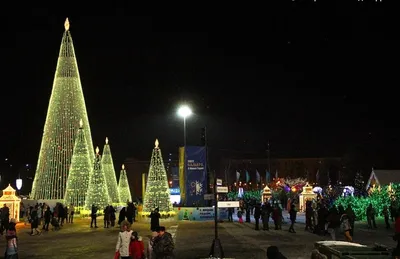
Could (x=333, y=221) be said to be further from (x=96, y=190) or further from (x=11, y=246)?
(x=96, y=190)

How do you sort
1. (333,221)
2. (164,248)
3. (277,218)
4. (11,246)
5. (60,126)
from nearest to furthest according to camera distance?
(164,248), (11,246), (333,221), (277,218), (60,126)

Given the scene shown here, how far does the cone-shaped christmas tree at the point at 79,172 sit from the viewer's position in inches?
1551

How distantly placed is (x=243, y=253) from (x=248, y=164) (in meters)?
115

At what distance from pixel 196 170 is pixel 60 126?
12.2 metres

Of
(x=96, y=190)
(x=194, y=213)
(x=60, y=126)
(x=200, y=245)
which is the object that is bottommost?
(x=200, y=245)

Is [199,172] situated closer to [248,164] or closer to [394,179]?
[394,179]

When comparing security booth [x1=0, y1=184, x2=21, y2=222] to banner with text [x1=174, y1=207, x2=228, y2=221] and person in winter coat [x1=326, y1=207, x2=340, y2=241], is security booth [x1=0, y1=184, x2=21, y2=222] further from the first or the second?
person in winter coat [x1=326, y1=207, x2=340, y2=241]

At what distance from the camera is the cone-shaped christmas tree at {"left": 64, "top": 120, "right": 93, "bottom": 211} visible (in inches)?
1551

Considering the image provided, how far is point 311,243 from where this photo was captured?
63.3 feet

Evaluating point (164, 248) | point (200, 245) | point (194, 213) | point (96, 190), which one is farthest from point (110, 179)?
point (164, 248)

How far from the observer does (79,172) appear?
131ft

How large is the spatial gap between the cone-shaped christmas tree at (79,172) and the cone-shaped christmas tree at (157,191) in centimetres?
680

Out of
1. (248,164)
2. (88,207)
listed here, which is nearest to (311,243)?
(88,207)

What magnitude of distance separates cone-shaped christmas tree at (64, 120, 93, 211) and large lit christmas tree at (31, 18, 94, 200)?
926 mm
